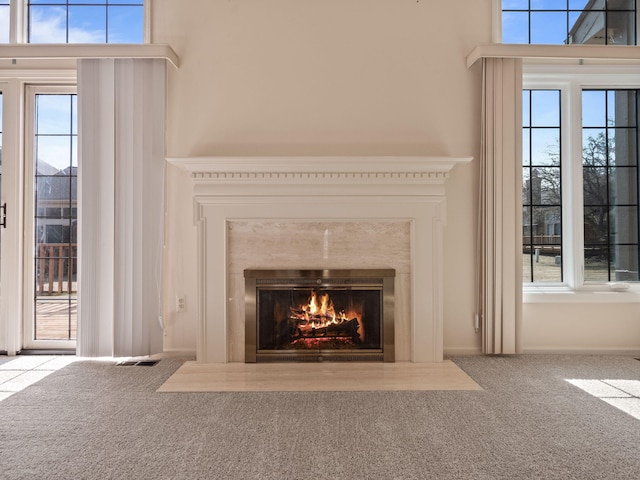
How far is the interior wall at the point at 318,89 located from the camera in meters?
3.47

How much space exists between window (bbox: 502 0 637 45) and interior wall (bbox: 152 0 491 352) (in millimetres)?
447

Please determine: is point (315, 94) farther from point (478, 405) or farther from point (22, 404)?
point (22, 404)

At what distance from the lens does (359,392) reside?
2.66 meters

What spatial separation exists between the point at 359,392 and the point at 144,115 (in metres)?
2.55

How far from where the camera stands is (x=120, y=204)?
3.36m

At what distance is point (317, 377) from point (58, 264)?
2.34 metres

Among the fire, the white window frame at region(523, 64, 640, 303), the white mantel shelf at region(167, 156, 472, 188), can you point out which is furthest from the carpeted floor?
the white mantel shelf at region(167, 156, 472, 188)

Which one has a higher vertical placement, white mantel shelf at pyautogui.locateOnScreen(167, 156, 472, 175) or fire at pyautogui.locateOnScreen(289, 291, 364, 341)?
white mantel shelf at pyautogui.locateOnScreen(167, 156, 472, 175)

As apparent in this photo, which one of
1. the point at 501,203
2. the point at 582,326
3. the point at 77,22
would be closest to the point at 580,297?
the point at 582,326

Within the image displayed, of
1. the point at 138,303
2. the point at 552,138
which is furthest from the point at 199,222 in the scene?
the point at 552,138

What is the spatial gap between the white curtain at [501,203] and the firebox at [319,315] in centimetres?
80

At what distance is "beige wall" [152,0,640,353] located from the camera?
11.4ft

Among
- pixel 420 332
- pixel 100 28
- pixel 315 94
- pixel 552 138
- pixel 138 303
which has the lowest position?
pixel 420 332

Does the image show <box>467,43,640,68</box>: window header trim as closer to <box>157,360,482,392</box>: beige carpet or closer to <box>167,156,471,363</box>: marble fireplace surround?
<box>167,156,471,363</box>: marble fireplace surround
